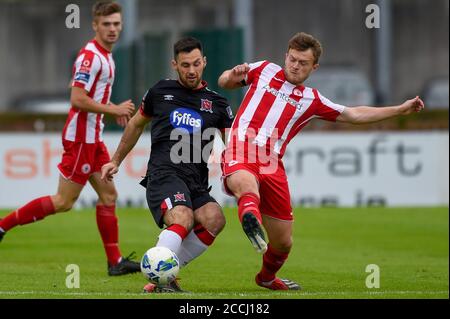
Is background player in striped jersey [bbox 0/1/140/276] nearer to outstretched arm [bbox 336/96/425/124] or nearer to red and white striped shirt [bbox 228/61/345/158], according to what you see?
red and white striped shirt [bbox 228/61/345/158]

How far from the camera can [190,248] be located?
8766mm

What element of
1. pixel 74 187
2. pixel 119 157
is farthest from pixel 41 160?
pixel 119 157

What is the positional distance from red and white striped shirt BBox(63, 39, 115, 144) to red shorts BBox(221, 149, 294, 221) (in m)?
1.94

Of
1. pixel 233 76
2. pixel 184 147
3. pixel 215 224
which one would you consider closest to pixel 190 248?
pixel 215 224

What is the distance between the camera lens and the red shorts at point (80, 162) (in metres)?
10.5

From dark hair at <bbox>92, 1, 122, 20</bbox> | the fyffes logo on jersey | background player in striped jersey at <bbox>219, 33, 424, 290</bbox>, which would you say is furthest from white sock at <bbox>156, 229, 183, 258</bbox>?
dark hair at <bbox>92, 1, 122, 20</bbox>

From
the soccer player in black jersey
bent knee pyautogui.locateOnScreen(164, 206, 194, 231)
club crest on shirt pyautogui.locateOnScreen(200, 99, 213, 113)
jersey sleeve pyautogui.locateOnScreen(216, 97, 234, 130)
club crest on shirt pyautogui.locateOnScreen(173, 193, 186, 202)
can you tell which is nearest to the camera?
bent knee pyautogui.locateOnScreen(164, 206, 194, 231)

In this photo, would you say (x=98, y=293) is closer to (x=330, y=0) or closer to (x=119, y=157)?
(x=119, y=157)

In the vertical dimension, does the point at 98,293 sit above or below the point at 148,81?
below

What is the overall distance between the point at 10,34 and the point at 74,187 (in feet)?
98.5

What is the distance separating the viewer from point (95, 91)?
34.5ft

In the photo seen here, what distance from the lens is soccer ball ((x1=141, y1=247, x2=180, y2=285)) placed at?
8094 millimetres

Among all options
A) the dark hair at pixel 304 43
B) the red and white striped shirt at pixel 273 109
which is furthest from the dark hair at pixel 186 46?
the dark hair at pixel 304 43

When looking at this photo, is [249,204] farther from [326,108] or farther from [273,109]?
[326,108]
